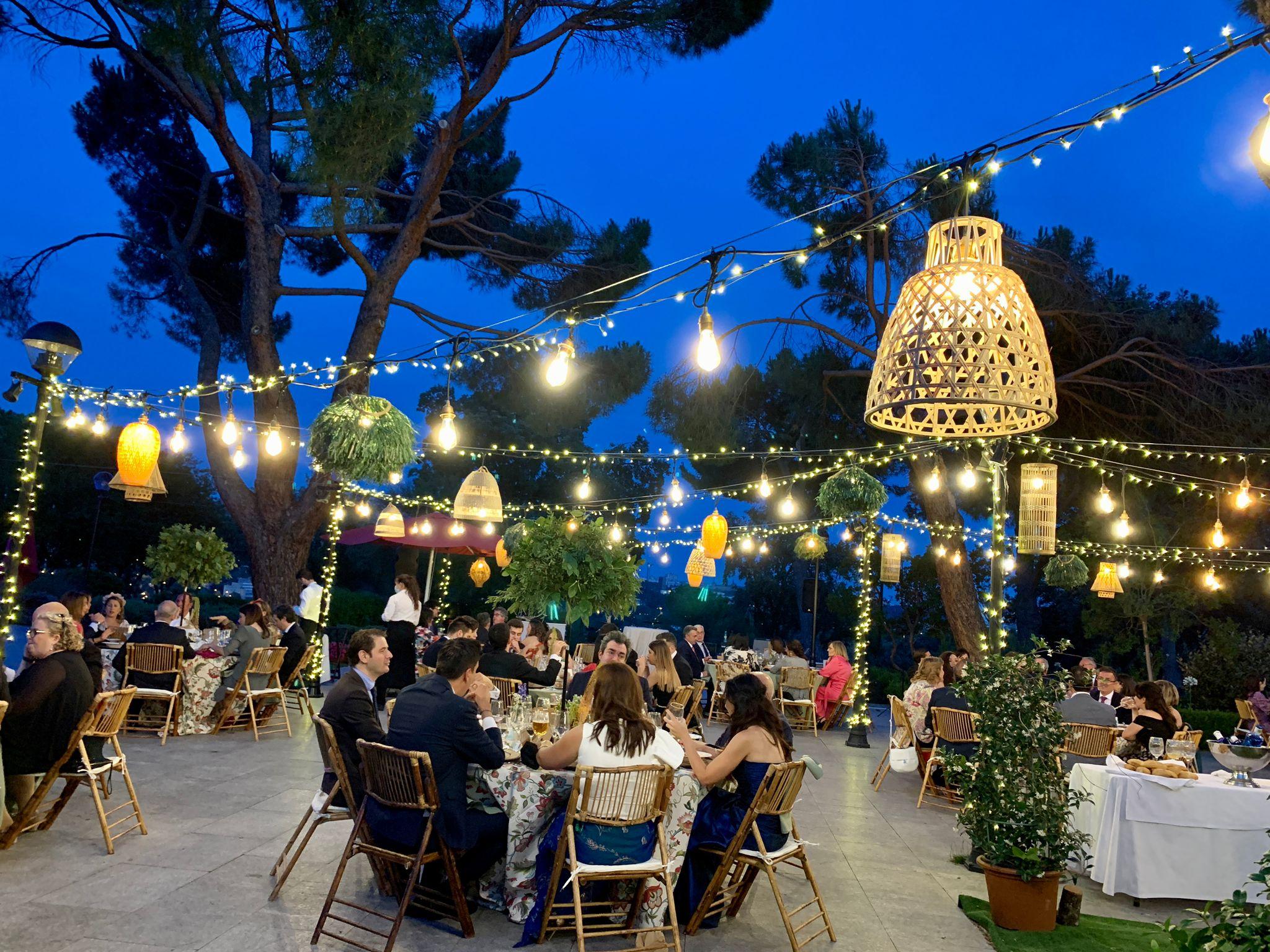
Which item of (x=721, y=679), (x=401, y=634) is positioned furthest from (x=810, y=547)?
(x=401, y=634)

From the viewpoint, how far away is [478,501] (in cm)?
744

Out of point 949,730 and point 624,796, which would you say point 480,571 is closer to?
point 949,730

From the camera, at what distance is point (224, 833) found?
191 inches

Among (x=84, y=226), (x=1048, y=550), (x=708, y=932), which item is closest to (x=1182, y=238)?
(x=1048, y=550)

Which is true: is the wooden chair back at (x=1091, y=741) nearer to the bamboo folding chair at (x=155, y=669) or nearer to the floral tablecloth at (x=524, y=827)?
the floral tablecloth at (x=524, y=827)

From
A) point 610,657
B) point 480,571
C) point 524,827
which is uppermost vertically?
point 480,571

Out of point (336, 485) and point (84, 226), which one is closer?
point (336, 485)

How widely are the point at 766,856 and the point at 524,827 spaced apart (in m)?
1.01

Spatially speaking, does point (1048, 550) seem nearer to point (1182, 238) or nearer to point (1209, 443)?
point (1209, 443)

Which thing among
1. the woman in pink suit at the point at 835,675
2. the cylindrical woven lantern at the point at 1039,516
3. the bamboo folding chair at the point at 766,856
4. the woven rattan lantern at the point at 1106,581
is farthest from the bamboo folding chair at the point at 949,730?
the woven rattan lantern at the point at 1106,581

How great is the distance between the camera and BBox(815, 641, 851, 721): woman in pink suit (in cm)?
1130

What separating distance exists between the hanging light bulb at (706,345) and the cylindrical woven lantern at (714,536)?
569 centimetres

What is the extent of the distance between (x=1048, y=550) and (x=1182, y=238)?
340 feet

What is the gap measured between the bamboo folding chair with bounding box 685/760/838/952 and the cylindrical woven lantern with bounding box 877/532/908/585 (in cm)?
817
